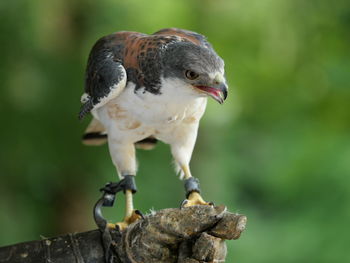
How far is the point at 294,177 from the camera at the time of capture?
15.7 ft

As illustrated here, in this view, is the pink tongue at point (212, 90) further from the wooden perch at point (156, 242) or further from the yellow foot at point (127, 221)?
the yellow foot at point (127, 221)

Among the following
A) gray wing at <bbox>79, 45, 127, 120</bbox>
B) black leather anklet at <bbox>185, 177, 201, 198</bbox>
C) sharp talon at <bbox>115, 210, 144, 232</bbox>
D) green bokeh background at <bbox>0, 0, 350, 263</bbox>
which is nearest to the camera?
gray wing at <bbox>79, 45, 127, 120</bbox>

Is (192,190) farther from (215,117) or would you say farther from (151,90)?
(215,117)

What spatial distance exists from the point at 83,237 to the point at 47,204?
2.76 m

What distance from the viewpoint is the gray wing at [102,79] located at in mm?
2176

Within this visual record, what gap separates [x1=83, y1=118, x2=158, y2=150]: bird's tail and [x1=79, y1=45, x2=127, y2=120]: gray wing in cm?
25

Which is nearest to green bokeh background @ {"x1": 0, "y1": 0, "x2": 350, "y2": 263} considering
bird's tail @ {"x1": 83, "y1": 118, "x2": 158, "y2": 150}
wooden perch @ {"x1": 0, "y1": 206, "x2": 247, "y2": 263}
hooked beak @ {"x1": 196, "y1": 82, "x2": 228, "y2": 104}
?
bird's tail @ {"x1": 83, "y1": 118, "x2": 158, "y2": 150}

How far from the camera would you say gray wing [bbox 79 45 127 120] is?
2176mm

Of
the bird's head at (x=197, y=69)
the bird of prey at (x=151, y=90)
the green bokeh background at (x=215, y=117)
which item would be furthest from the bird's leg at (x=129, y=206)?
the green bokeh background at (x=215, y=117)

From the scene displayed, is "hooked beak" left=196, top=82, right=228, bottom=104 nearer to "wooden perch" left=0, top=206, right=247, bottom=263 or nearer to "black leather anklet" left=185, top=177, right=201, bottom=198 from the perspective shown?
"wooden perch" left=0, top=206, right=247, bottom=263

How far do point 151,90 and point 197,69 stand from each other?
231 millimetres

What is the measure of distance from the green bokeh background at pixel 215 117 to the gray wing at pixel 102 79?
1986mm

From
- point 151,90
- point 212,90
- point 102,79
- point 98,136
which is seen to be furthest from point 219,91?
point 98,136

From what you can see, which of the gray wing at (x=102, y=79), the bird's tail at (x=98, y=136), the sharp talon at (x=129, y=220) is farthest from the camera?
the bird's tail at (x=98, y=136)
